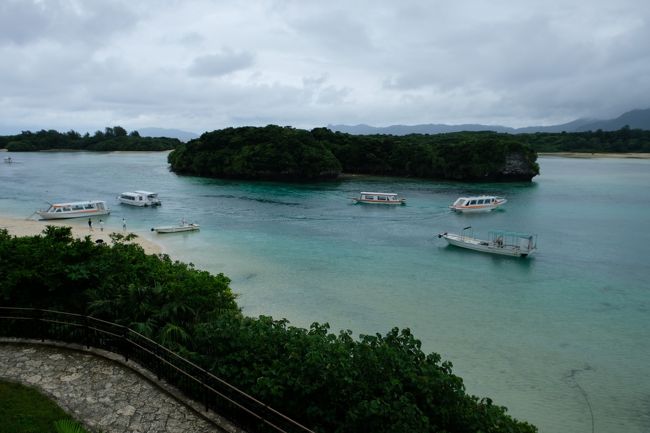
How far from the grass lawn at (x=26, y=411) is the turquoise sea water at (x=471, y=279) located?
1474 centimetres

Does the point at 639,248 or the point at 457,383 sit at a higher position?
the point at 457,383

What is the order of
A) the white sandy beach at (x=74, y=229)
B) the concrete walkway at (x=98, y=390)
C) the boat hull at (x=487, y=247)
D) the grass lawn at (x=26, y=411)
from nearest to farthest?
the grass lawn at (x=26, y=411) < the concrete walkway at (x=98, y=390) < the boat hull at (x=487, y=247) < the white sandy beach at (x=74, y=229)

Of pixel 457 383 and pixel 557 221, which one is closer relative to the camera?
pixel 457 383

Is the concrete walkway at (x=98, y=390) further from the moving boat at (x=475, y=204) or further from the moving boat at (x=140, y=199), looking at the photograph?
the moving boat at (x=475, y=204)

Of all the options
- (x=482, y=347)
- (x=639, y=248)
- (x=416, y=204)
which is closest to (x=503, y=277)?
(x=482, y=347)

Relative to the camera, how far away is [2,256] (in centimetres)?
1698

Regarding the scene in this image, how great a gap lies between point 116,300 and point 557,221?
5575 cm

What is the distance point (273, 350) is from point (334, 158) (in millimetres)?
91564

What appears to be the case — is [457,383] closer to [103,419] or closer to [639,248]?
[103,419]

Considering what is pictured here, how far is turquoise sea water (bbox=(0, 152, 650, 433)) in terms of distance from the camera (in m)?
20.0

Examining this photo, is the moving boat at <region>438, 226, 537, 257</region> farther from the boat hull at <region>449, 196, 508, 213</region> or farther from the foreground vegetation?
the foreground vegetation

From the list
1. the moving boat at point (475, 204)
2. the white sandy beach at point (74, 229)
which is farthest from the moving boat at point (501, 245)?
the white sandy beach at point (74, 229)

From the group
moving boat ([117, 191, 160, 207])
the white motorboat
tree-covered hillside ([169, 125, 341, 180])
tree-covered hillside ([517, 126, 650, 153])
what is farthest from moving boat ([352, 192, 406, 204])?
tree-covered hillside ([517, 126, 650, 153])

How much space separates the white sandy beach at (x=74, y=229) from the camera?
136 feet
